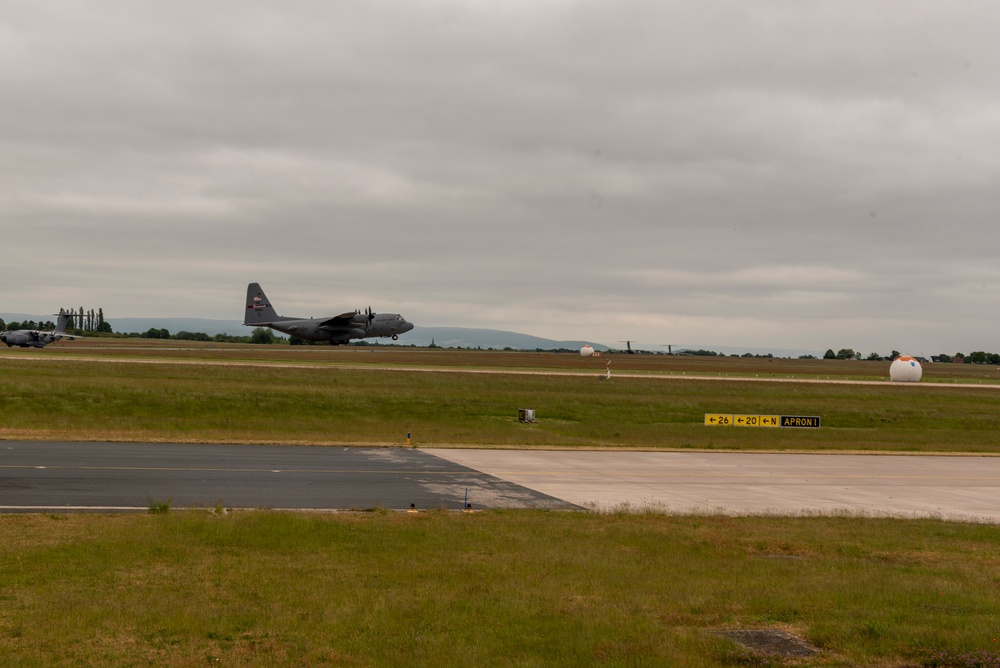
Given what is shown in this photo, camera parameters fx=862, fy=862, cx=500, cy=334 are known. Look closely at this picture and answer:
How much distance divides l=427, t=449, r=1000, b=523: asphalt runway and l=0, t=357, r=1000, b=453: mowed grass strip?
4.92 m


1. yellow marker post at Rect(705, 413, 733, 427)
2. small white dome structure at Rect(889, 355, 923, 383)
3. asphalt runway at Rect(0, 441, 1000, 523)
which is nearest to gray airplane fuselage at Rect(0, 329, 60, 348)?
Result: asphalt runway at Rect(0, 441, 1000, 523)

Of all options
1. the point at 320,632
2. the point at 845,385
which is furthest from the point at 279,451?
the point at 845,385

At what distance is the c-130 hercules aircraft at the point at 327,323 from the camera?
108 meters

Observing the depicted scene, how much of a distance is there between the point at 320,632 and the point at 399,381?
56075 mm

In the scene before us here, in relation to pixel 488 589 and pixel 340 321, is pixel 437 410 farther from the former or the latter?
pixel 340 321

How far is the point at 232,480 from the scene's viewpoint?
26234mm

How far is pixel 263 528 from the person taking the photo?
17453 mm

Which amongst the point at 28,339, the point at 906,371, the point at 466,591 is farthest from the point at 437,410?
the point at 28,339

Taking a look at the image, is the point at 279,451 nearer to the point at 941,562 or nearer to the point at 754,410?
the point at 941,562

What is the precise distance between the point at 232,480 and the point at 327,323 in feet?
279

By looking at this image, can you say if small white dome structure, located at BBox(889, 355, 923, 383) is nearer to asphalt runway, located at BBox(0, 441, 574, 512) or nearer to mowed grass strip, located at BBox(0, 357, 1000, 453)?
mowed grass strip, located at BBox(0, 357, 1000, 453)

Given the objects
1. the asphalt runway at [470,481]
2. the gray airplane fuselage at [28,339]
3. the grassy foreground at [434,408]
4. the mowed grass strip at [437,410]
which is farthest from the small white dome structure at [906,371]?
the gray airplane fuselage at [28,339]

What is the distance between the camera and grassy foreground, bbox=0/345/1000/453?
146 ft

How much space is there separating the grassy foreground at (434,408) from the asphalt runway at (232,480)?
5697 millimetres
